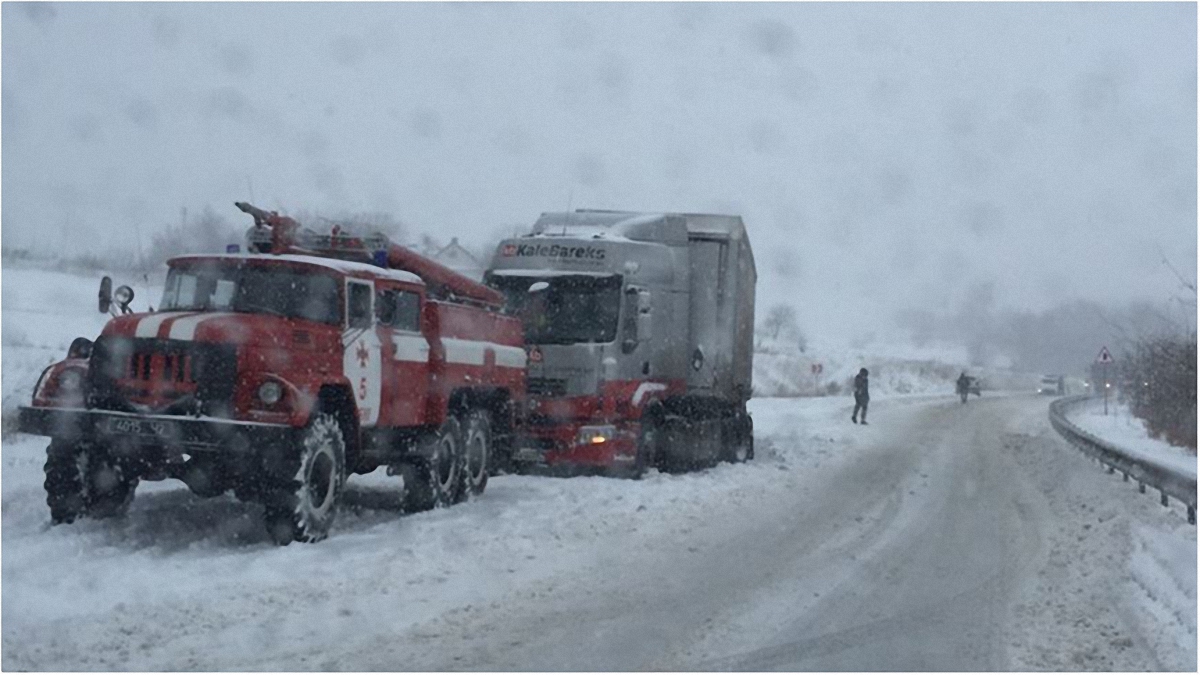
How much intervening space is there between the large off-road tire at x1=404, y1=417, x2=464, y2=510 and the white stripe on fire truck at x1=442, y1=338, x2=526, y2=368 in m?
0.69

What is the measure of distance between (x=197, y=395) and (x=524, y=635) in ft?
12.7

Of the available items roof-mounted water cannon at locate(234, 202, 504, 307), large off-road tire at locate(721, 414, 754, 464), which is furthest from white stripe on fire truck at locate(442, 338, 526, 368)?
large off-road tire at locate(721, 414, 754, 464)

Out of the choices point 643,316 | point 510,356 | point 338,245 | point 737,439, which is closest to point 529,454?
point 510,356

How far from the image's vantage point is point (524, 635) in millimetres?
7824

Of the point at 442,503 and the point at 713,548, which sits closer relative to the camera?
the point at 713,548

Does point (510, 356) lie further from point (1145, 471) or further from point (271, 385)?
point (1145, 471)

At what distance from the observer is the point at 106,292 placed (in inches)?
438

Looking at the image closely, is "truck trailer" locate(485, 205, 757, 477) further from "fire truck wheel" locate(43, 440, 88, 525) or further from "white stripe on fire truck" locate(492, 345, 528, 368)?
"fire truck wheel" locate(43, 440, 88, 525)

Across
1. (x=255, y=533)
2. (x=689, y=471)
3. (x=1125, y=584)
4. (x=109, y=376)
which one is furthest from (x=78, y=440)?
(x=689, y=471)

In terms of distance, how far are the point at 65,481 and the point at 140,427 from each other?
1342 millimetres

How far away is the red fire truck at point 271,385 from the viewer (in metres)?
10.1

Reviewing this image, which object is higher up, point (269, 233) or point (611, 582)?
point (269, 233)

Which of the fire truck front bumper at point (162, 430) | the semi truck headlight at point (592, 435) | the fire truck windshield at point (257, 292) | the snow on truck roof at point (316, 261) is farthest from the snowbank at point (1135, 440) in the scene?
the fire truck front bumper at point (162, 430)

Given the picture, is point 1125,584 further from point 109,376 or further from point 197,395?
point 109,376
